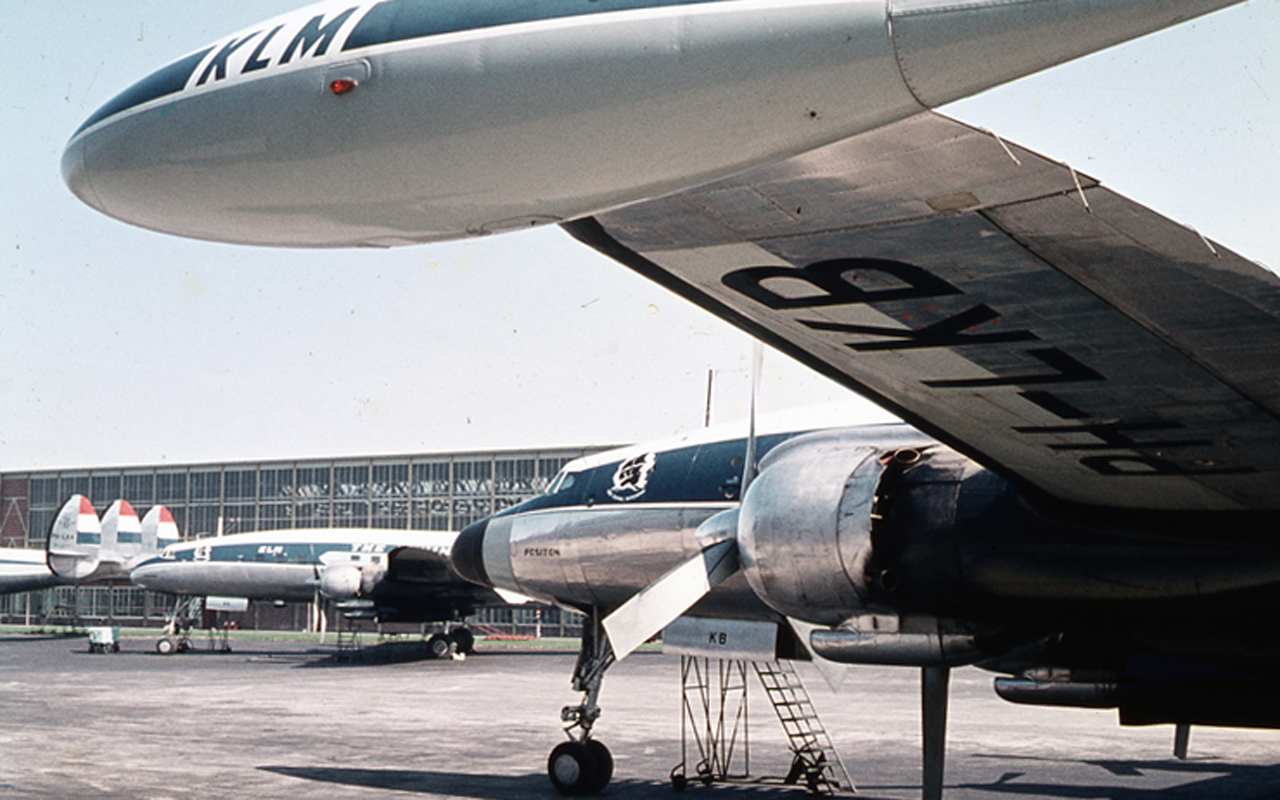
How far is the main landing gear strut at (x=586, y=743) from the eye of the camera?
14.2 metres

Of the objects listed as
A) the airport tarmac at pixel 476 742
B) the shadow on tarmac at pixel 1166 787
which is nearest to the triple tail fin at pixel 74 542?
the airport tarmac at pixel 476 742

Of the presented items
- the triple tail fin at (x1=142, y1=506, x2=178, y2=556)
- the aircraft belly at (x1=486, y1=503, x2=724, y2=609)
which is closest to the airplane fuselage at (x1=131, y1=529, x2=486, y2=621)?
the triple tail fin at (x1=142, y1=506, x2=178, y2=556)

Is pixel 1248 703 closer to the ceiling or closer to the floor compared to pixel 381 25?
closer to the floor

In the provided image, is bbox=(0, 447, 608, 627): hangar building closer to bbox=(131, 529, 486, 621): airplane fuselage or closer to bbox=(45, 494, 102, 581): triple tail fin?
bbox=(45, 494, 102, 581): triple tail fin

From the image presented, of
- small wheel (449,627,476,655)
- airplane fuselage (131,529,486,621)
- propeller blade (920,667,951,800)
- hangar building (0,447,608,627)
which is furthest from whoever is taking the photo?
hangar building (0,447,608,627)

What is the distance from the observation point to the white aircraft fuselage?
2.92 m

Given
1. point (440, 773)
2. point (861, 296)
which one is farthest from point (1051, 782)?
point (861, 296)

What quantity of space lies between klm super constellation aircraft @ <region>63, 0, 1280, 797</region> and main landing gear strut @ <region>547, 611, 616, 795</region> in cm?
507

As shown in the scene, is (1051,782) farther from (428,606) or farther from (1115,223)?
(428,606)

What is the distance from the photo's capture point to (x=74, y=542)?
59.2m

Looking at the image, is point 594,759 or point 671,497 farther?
point 594,759

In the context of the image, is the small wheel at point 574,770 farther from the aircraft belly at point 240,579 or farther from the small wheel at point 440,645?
the aircraft belly at point 240,579

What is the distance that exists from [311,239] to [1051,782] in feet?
47.9

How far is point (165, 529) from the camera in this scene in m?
63.2
